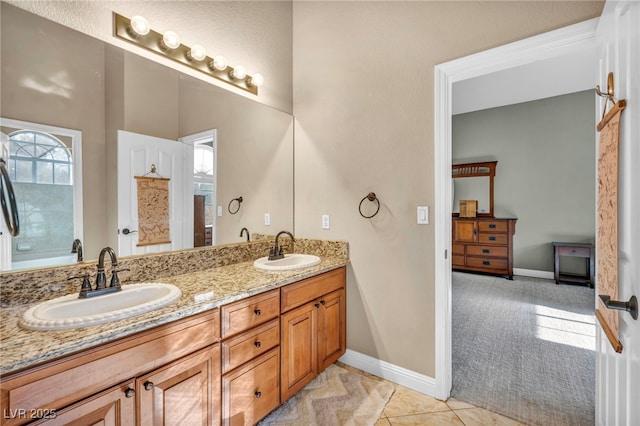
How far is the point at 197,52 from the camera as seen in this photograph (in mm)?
1818

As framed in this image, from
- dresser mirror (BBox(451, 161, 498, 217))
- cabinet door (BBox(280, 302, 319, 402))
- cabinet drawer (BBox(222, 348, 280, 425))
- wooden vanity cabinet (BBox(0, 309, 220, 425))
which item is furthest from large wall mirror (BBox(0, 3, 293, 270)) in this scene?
dresser mirror (BBox(451, 161, 498, 217))

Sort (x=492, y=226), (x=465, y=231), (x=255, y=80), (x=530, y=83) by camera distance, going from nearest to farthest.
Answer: (x=255, y=80) → (x=530, y=83) → (x=492, y=226) → (x=465, y=231)

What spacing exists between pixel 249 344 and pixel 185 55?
174cm

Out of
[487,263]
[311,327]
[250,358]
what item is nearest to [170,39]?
[250,358]

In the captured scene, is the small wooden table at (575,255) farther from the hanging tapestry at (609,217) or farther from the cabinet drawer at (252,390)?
the cabinet drawer at (252,390)

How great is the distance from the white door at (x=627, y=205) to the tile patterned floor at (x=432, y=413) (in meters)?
0.67

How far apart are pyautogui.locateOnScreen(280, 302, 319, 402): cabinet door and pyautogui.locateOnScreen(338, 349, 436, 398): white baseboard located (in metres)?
0.41

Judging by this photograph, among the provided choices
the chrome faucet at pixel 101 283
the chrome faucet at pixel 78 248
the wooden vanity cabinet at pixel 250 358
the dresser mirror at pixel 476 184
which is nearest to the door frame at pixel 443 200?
the wooden vanity cabinet at pixel 250 358

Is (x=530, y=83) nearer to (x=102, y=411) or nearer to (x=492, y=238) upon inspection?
(x=492, y=238)

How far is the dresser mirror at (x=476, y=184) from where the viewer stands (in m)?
5.27

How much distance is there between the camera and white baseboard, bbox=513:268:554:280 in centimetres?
484

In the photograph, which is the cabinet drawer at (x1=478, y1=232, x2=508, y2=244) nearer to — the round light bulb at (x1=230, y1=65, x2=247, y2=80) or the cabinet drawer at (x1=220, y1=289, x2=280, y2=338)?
the cabinet drawer at (x1=220, y1=289, x2=280, y2=338)

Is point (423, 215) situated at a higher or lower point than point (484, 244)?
higher

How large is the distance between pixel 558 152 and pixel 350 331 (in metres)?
4.74
